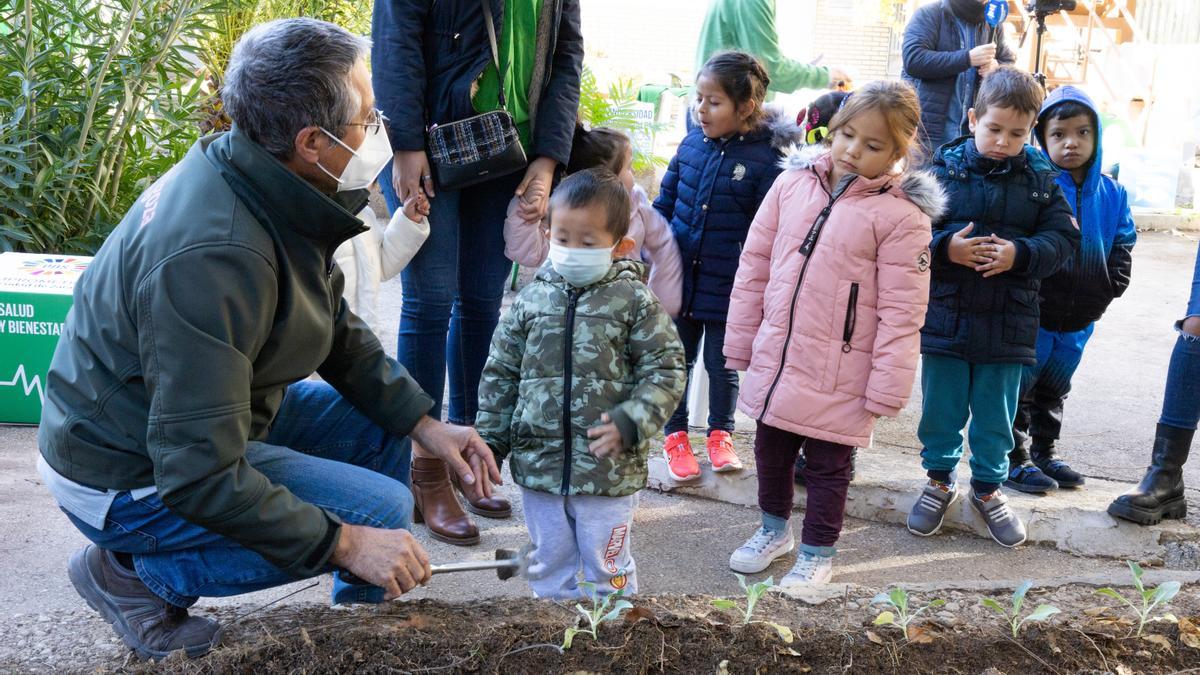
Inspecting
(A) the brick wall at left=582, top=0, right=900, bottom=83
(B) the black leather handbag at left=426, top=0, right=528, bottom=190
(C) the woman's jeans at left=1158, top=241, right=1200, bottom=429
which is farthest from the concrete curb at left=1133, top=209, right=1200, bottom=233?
(A) the brick wall at left=582, top=0, right=900, bottom=83

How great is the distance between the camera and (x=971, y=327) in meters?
3.72

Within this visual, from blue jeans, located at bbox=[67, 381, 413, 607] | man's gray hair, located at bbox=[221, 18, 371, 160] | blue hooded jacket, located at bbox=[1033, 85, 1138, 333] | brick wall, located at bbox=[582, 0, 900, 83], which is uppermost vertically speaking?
brick wall, located at bbox=[582, 0, 900, 83]

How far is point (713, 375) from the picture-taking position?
4.29m

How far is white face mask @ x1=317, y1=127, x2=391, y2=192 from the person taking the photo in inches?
93.2

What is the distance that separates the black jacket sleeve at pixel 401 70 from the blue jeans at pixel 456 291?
22 cm

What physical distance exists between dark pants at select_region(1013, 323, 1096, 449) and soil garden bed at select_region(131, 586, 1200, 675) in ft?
5.92

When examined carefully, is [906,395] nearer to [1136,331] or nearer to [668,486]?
[668,486]

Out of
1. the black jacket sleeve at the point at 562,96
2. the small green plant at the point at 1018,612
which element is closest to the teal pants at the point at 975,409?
the small green plant at the point at 1018,612

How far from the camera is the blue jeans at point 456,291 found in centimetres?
355

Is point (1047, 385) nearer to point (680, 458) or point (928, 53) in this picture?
point (680, 458)

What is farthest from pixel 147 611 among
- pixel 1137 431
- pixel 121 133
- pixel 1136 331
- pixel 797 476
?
pixel 1136 331

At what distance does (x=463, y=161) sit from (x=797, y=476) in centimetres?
172

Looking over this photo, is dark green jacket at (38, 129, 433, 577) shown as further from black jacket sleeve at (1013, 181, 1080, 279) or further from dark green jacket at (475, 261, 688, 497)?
black jacket sleeve at (1013, 181, 1080, 279)

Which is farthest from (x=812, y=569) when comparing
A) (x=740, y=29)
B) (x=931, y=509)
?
(x=740, y=29)
